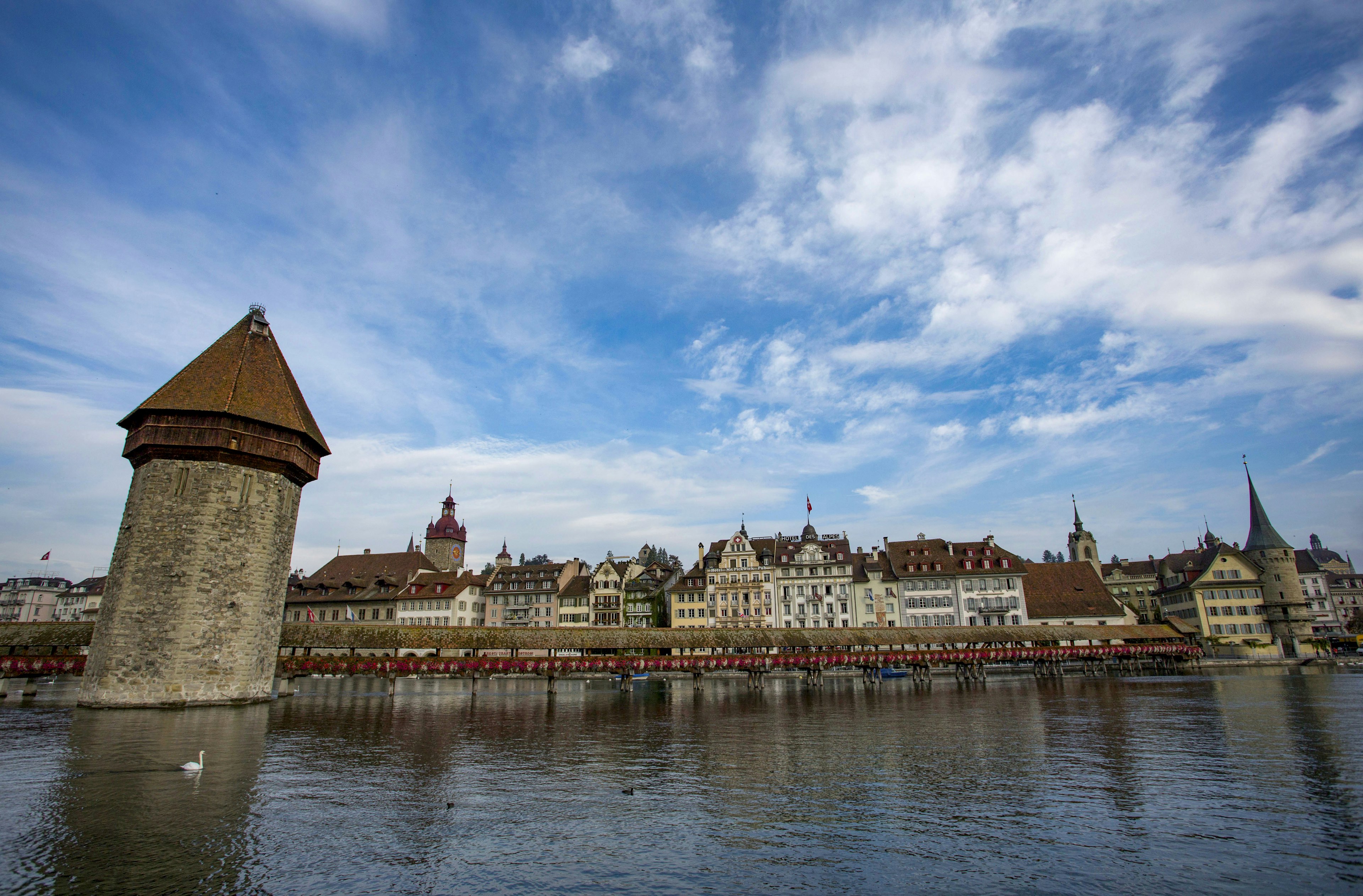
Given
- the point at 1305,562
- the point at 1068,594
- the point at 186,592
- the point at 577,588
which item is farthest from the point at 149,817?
the point at 1305,562

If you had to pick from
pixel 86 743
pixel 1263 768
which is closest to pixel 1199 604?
pixel 1263 768

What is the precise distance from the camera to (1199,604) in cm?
8431

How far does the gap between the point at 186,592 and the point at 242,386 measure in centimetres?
1052

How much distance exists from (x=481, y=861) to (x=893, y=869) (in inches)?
248

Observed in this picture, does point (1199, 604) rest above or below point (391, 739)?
above

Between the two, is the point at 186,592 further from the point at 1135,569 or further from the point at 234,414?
the point at 1135,569

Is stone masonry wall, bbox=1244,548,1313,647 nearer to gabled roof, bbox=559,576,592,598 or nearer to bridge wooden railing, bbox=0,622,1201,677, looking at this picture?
bridge wooden railing, bbox=0,622,1201,677

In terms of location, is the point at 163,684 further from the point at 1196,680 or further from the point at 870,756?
the point at 1196,680

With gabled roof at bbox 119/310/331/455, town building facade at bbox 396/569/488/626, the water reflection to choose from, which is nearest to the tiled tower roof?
gabled roof at bbox 119/310/331/455

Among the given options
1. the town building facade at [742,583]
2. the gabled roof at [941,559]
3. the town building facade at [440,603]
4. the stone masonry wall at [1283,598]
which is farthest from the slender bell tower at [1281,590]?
the town building facade at [440,603]

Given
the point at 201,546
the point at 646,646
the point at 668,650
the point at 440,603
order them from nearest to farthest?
the point at 201,546
the point at 646,646
the point at 668,650
the point at 440,603

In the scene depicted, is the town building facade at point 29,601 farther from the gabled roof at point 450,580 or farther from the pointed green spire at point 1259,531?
the pointed green spire at point 1259,531

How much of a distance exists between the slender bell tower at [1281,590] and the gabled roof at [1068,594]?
2037 cm

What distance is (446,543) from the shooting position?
109m
